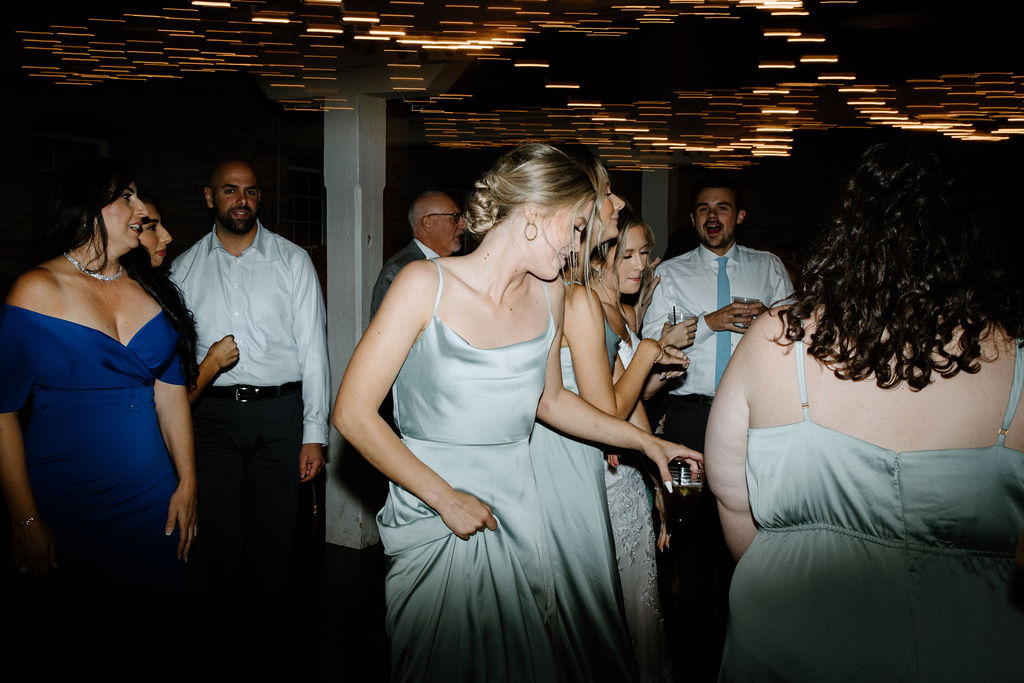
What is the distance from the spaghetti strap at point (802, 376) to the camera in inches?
54.9

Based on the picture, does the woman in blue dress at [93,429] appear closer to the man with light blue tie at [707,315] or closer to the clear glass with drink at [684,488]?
the clear glass with drink at [684,488]

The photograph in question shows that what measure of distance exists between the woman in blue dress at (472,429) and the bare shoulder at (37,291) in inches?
38.1

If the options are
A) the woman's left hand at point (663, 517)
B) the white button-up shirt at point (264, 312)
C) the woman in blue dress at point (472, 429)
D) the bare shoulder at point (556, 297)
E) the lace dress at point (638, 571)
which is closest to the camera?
the woman in blue dress at point (472, 429)

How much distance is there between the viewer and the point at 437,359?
1708 mm

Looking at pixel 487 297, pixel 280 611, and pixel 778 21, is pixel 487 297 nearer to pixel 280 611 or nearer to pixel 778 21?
pixel 280 611

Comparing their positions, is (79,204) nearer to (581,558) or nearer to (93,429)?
(93,429)

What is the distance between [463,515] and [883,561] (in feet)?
2.73

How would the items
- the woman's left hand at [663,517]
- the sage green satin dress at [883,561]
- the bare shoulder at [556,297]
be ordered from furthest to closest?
the woman's left hand at [663,517] → the bare shoulder at [556,297] → the sage green satin dress at [883,561]

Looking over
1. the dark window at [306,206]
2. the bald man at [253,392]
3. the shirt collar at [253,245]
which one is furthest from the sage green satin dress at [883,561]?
the dark window at [306,206]

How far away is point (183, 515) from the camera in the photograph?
90.8 inches

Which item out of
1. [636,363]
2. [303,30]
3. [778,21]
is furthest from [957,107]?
[636,363]

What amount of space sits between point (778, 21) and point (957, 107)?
3.97 m

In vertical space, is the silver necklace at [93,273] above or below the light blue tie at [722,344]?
above

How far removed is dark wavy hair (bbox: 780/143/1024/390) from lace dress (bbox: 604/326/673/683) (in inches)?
55.4
